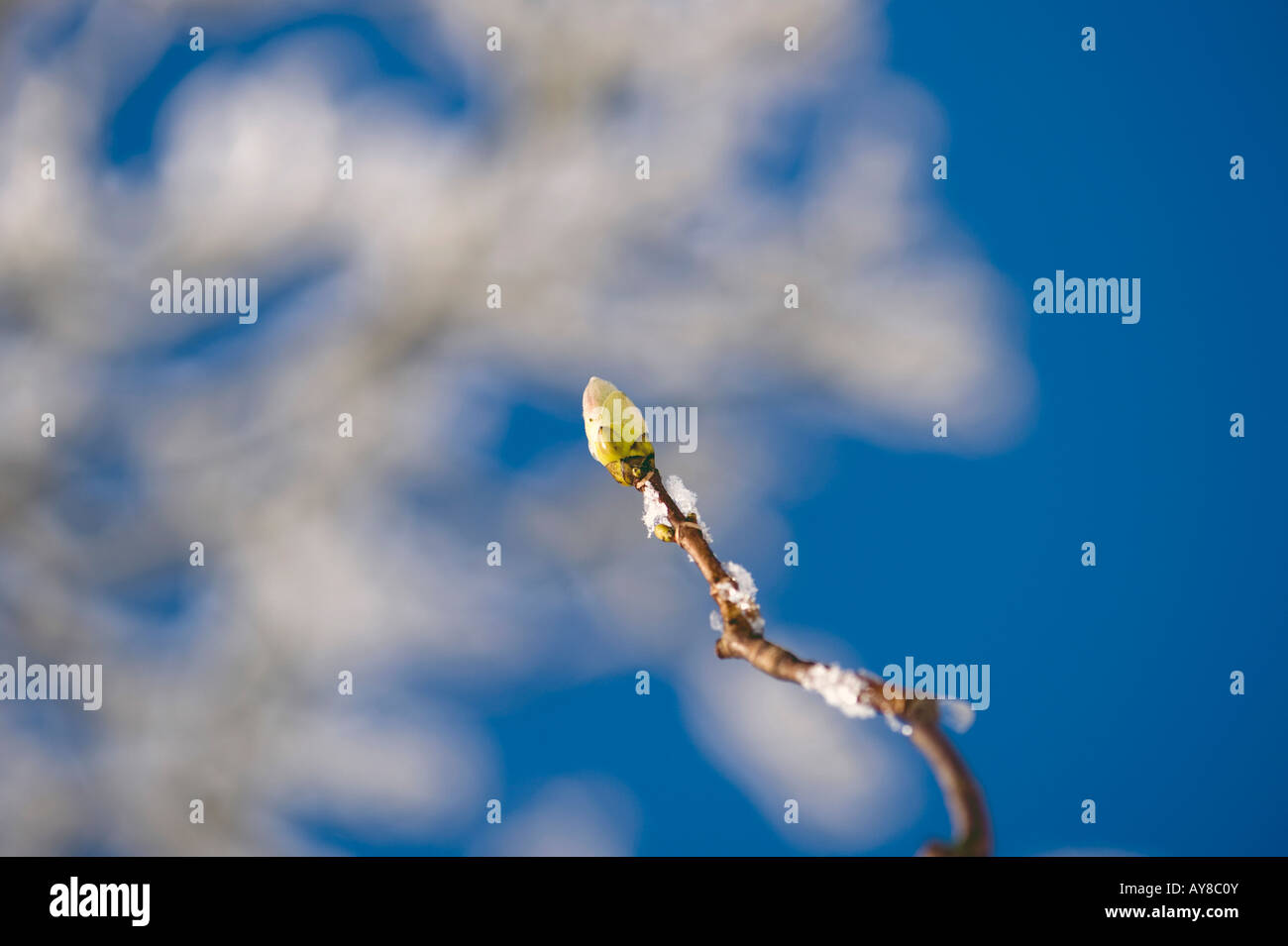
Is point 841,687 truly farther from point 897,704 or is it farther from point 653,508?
point 653,508

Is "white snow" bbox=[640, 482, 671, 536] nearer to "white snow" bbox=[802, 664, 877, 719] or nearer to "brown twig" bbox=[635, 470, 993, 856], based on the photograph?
"brown twig" bbox=[635, 470, 993, 856]

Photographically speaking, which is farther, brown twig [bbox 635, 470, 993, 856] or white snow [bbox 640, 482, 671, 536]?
white snow [bbox 640, 482, 671, 536]

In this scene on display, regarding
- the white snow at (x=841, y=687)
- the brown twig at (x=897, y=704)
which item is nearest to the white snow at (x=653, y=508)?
the brown twig at (x=897, y=704)

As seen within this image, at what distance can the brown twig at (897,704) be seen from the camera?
1518 millimetres

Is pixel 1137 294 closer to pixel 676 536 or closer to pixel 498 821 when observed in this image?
pixel 676 536

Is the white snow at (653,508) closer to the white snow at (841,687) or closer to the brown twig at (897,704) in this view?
the brown twig at (897,704)

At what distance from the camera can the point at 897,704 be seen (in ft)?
5.15

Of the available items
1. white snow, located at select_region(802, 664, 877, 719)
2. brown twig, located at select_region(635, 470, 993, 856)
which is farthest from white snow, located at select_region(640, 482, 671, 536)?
white snow, located at select_region(802, 664, 877, 719)

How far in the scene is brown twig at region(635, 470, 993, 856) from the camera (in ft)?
4.98

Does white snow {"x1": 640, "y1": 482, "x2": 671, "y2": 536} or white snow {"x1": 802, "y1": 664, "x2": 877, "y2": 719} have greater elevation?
white snow {"x1": 640, "y1": 482, "x2": 671, "y2": 536}
